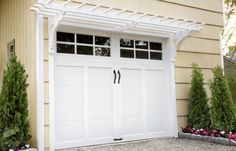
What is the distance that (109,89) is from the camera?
191 inches

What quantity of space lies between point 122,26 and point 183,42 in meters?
1.63

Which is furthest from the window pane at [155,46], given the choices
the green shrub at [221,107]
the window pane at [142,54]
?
the green shrub at [221,107]

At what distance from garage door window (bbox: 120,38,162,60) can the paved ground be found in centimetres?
157

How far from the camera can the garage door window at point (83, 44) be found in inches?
176

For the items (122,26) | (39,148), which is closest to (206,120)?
(122,26)


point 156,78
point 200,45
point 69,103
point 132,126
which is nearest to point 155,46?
point 156,78

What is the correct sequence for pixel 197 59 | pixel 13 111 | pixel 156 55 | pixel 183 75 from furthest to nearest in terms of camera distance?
pixel 197 59, pixel 183 75, pixel 156 55, pixel 13 111

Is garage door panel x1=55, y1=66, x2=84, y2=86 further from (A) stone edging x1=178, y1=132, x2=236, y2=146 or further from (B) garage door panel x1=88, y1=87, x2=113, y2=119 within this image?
(A) stone edging x1=178, y1=132, x2=236, y2=146

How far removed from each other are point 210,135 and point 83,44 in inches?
107

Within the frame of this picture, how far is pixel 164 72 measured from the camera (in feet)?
18.2

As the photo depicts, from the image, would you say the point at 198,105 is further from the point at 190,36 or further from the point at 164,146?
the point at 190,36

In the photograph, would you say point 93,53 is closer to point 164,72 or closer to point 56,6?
point 56,6

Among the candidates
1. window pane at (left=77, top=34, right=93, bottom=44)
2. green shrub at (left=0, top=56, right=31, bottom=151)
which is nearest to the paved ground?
green shrub at (left=0, top=56, right=31, bottom=151)

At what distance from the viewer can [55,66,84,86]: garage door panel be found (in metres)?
4.35
